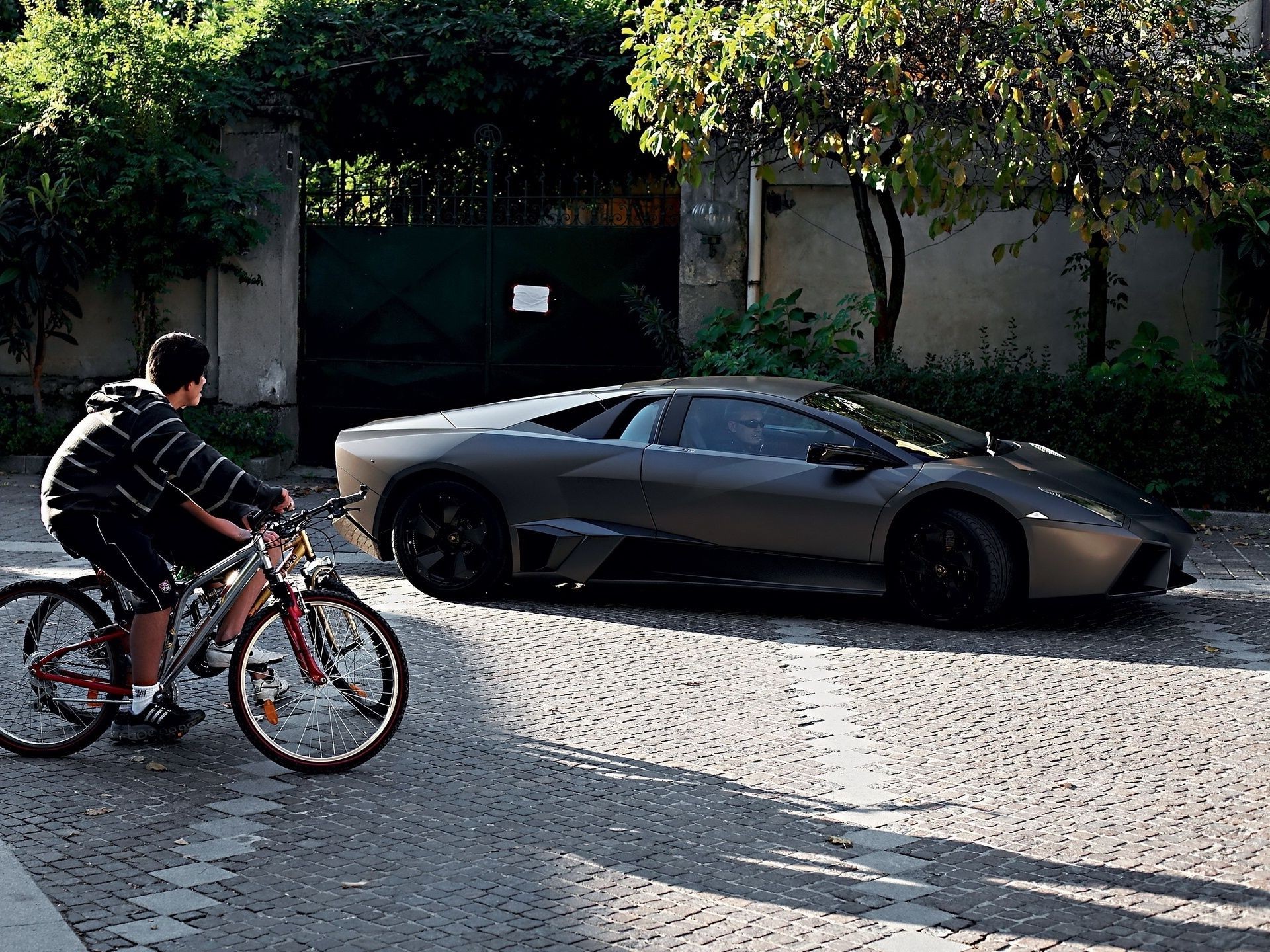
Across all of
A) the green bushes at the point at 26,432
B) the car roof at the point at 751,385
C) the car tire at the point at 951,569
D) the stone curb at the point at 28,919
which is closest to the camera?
the stone curb at the point at 28,919

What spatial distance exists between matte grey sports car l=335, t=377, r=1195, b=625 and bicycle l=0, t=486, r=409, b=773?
3153 mm

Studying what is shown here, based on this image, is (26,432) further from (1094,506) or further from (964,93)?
(1094,506)

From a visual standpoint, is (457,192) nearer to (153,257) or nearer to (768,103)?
(153,257)

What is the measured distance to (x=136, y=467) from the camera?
18.1 feet

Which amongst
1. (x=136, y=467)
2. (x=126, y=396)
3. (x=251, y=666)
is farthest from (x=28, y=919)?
(x=126, y=396)

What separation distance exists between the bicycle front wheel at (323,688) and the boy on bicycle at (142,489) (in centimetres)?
8

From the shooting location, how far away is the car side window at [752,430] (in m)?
8.52

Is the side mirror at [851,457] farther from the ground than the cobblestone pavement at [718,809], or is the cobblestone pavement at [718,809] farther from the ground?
the side mirror at [851,457]

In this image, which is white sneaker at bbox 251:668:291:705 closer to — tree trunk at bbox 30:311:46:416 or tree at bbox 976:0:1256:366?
tree at bbox 976:0:1256:366

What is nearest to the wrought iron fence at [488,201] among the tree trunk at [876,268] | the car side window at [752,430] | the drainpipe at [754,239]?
the drainpipe at [754,239]

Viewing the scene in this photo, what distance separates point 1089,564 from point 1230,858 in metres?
3.41

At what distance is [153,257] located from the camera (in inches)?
563

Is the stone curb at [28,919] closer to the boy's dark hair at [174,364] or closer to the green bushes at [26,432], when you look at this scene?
the boy's dark hair at [174,364]

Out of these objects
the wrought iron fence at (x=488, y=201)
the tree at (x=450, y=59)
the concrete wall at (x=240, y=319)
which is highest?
the tree at (x=450, y=59)
